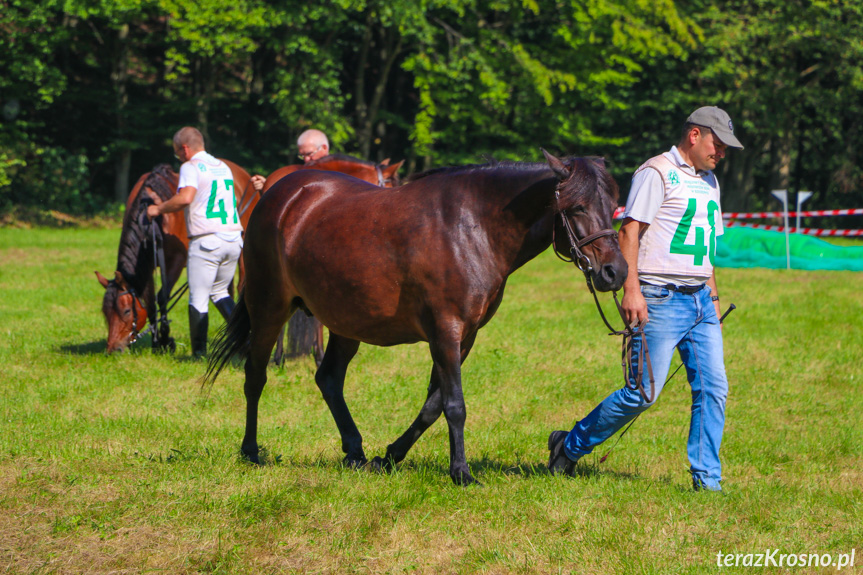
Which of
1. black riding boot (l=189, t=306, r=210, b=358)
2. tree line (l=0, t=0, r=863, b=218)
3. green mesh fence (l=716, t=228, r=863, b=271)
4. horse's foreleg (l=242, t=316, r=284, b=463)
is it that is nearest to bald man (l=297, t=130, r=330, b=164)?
black riding boot (l=189, t=306, r=210, b=358)

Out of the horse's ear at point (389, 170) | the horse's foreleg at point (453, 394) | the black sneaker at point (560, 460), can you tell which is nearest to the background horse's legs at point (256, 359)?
the horse's foreleg at point (453, 394)

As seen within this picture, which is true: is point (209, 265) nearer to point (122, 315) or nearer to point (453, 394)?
point (122, 315)

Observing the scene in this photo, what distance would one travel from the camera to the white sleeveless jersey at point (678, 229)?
4.79m

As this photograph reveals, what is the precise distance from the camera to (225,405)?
7.38 metres

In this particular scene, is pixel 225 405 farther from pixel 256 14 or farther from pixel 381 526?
pixel 256 14

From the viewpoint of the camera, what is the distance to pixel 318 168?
27.4ft

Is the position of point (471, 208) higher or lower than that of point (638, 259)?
higher

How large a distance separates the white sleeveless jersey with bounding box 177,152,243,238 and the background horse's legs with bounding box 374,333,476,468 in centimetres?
383

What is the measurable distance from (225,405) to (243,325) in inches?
56.4

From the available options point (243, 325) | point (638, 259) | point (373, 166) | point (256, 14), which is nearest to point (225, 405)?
point (243, 325)

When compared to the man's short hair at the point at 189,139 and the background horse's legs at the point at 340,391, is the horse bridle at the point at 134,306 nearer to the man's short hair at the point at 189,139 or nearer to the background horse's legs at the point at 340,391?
the man's short hair at the point at 189,139

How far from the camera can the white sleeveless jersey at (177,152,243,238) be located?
839 centimetres

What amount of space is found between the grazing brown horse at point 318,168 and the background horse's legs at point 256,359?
240 centimetres

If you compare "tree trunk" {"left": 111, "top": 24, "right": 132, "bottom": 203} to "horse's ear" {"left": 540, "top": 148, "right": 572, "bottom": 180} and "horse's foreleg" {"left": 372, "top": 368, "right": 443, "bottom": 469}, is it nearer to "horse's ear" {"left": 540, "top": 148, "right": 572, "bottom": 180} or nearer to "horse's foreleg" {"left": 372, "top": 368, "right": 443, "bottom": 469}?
"horse's foreleg" {"left": 372, "top": 368, "right": 443, "bottom": 469}
